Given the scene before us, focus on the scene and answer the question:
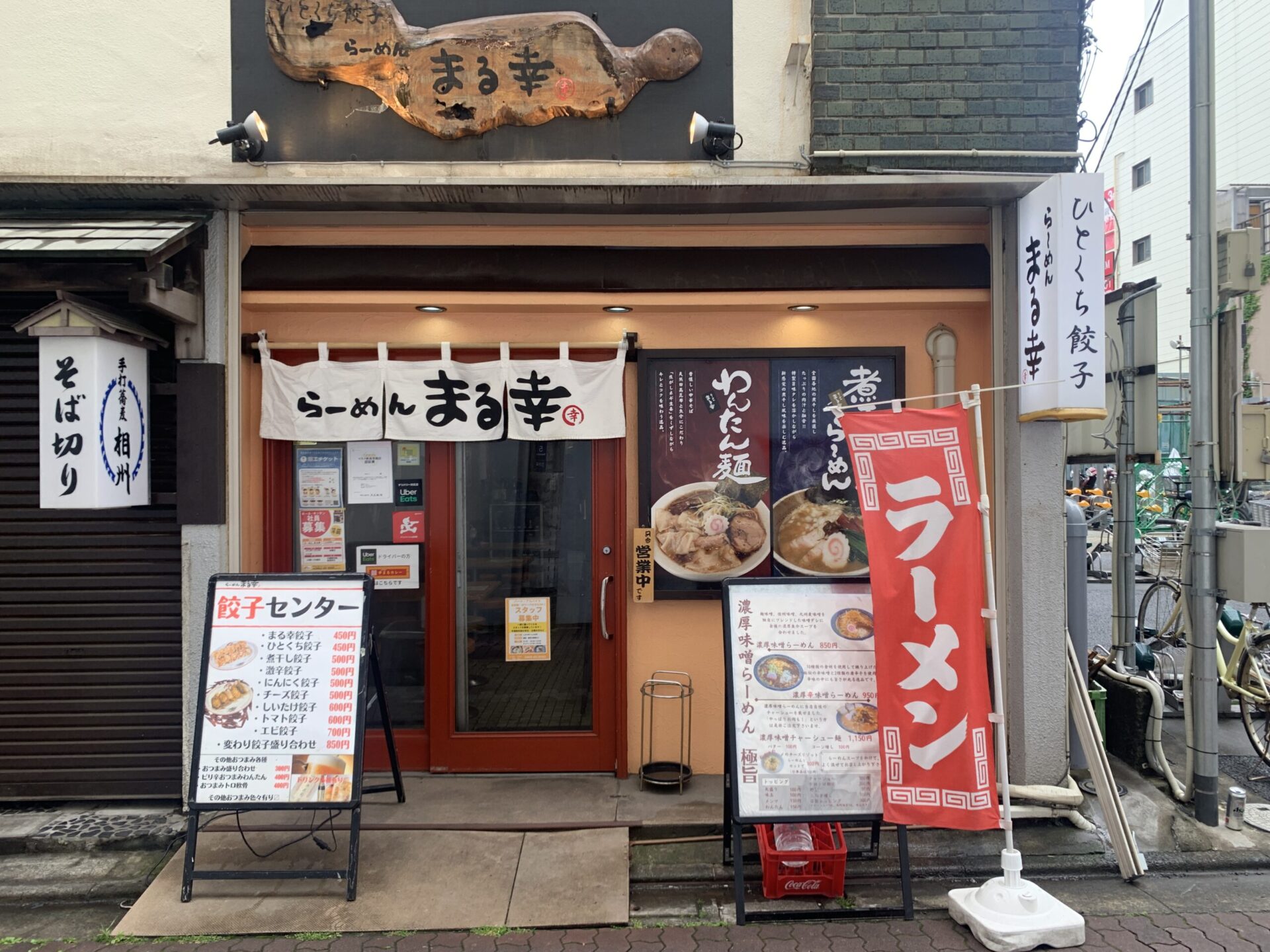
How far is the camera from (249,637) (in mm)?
5246

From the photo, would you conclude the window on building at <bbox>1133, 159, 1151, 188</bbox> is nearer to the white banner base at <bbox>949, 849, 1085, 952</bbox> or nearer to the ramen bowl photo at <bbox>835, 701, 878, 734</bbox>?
the ramen bowl photo at <bbox>835, 701, 878, 734</bbox>

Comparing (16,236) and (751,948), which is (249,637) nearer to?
(16,236)

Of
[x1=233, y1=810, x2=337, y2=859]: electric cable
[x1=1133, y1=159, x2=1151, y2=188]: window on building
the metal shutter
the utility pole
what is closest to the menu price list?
[x1=233, y1=810, x2=337, y2=859]: electric cable

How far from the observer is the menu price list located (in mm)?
5039

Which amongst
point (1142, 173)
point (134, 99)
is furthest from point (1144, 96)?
point (134, 99)

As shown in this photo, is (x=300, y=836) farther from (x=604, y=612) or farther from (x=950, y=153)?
(x=950, y=153)

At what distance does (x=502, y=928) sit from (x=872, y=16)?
6.64m

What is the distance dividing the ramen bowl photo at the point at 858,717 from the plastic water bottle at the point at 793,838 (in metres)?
0.65

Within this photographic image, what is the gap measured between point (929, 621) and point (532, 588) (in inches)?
130

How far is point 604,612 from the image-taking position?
660 centimetres

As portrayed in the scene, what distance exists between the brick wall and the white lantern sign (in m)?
0.65

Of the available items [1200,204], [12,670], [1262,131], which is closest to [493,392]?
[12,670]

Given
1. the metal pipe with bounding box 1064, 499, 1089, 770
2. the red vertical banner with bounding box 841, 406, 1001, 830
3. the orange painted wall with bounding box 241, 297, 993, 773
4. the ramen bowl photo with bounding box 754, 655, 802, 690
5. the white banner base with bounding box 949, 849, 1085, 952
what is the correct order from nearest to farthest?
1. the white banner base with bounding box 949, 849, 1085, 952
2. the red vertical banner with bounding box 841, 406, 1001, 830
3. the ramen bowl photo with bounding box 754, 655, 802, 690
4. the metal pipe with bounding box 1064, 499, 1089, 770
5. the orange painted wall with bounding box 241, 297, 993, 773

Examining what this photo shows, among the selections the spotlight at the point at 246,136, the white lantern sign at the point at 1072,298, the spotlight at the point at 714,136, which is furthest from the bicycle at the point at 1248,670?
the spotlight at the point at 246,136
